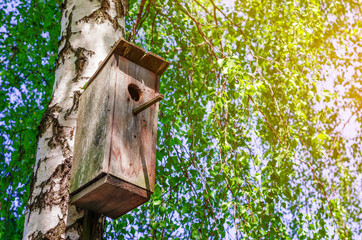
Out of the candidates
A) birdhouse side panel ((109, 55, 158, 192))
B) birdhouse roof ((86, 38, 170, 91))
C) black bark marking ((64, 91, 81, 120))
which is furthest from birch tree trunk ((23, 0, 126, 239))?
birdhouse side panel ((109, 55, 158, 192))

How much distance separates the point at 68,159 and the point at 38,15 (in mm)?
3369

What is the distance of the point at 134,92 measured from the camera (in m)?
1.97

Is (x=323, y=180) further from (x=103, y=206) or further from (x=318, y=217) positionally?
(x=103, y=206)

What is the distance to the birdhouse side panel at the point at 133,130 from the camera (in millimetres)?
1686

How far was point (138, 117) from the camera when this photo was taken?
6.09ft

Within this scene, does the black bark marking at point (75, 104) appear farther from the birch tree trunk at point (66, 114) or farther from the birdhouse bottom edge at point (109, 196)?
the birdhouse bottom edge at point (109, 196)

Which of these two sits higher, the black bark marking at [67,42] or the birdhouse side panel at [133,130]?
the black bark marking at [67,42]

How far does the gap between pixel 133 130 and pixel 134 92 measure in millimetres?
241

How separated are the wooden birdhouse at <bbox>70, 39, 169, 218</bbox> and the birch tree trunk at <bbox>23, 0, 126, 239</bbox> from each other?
60 millimetres

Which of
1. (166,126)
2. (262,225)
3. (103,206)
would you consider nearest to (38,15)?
(166,126)

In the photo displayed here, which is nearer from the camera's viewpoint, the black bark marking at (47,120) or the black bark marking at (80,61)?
the black bark marking at (47,120)

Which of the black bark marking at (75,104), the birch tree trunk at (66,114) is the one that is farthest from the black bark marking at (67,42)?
the black bark marking at (75,104)

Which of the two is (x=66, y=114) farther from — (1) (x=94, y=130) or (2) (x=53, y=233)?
(2) (x=53, y=233)

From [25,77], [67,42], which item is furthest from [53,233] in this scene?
[25,77]
